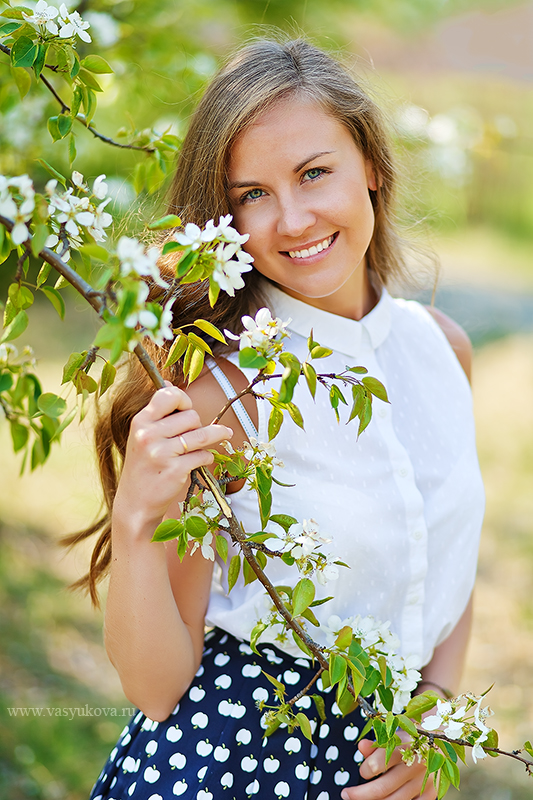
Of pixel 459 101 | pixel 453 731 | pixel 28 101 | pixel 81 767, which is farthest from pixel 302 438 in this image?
pixel 459 101

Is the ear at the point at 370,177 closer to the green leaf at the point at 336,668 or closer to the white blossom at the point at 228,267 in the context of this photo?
the white blossom at the point at 228,267

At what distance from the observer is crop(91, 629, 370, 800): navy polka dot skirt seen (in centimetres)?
135

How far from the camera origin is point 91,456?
1.81 meters

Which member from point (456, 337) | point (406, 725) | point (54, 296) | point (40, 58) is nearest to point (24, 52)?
point (40, 58)

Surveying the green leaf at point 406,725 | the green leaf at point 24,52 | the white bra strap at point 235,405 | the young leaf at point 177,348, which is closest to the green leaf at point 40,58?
the green leaf at point 24,52

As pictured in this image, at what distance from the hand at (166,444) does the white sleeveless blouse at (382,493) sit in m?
0.33

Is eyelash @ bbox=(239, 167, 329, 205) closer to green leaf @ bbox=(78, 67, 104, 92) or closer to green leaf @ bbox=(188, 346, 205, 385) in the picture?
green leaf @ bbox=(78, 67, 104, 92)

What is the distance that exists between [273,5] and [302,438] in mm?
4757

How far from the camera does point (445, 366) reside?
1722mm

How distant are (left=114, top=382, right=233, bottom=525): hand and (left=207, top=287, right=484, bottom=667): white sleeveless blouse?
0.33m

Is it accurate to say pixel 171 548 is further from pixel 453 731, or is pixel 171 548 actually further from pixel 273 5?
pixel 273 5

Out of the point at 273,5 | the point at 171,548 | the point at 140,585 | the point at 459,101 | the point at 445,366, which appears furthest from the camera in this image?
the point at 459,101

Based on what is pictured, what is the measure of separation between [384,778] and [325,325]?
87cm

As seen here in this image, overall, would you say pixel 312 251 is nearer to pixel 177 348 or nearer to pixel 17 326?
pixel 177 348
